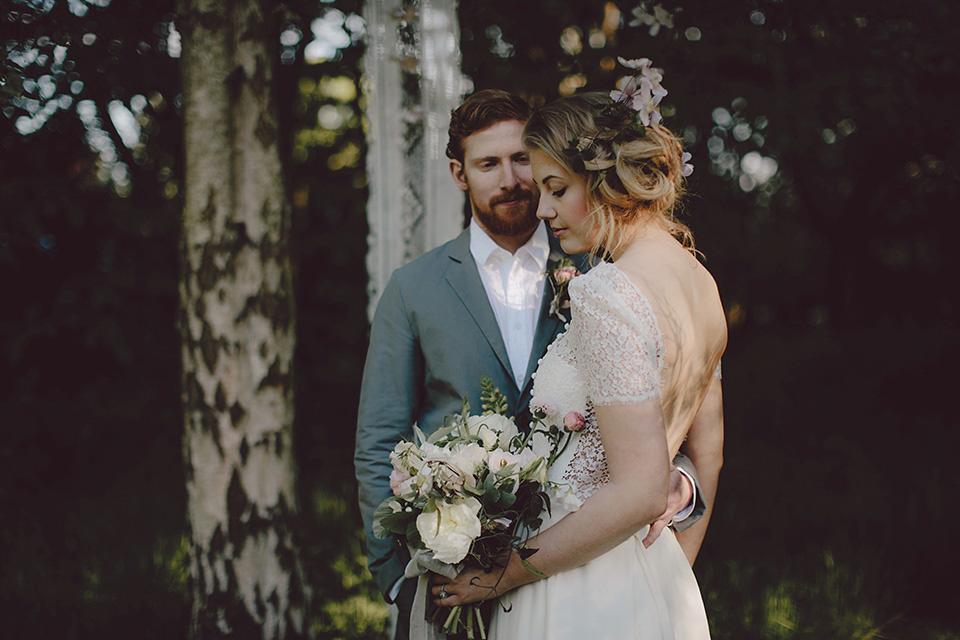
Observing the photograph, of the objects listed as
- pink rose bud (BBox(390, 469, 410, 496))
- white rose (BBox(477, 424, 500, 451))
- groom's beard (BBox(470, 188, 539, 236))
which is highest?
groom's beard (BBox(470, 188, 539, 236))

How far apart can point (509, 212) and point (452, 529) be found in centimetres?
119

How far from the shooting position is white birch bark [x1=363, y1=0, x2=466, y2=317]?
296cm

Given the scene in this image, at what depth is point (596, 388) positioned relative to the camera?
1714mm

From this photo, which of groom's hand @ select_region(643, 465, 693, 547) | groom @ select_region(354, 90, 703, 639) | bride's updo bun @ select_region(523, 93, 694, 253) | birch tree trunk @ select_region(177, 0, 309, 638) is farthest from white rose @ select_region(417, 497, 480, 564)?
birch tree trunk @ select_region(177, 0, 309, 638)

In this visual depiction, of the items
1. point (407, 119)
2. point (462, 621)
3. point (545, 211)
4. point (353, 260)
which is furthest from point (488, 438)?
point (353, 260)

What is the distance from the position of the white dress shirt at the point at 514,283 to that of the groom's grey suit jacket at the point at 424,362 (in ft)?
0.29

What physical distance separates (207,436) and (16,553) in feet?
7.93

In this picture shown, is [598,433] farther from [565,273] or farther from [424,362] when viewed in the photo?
[424,362]

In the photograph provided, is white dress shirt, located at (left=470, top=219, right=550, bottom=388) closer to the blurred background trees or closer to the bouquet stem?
the bouquet stem

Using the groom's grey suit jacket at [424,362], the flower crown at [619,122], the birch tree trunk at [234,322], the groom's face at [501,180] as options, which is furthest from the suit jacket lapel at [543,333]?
the birch tree trunk at [234,322]

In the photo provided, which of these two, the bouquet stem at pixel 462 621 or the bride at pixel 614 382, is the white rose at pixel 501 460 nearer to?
the bride at pixel 614 382

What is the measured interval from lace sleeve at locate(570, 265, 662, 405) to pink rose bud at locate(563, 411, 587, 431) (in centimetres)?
14

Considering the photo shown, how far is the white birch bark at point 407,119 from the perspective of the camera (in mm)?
2955

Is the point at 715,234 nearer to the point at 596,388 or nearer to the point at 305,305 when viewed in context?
the point at 305,305
